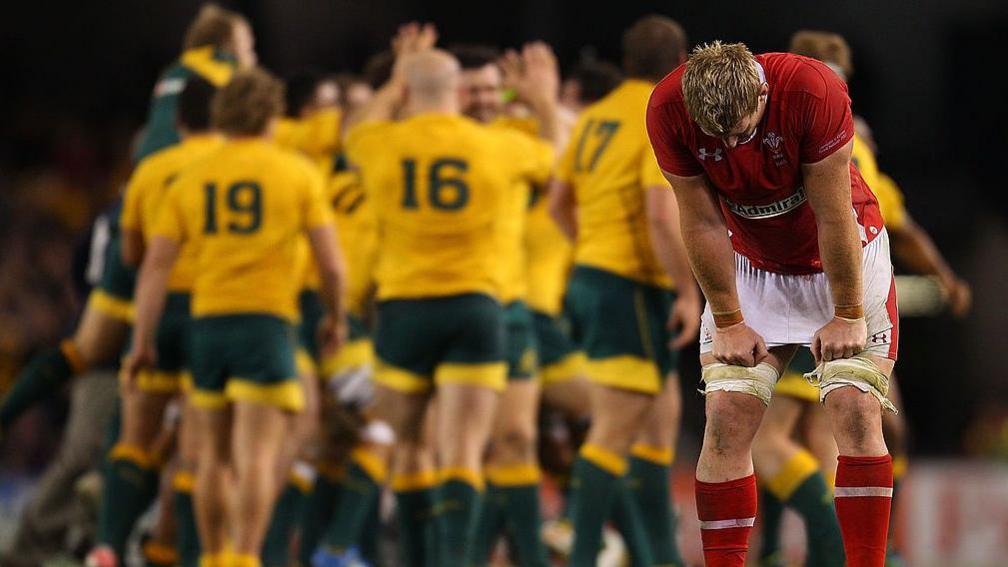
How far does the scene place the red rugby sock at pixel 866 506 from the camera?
495 centimetres

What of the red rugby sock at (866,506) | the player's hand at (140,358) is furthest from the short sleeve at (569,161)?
the red rugby sock at (866,506)

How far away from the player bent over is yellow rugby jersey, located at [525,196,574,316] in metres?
1.73

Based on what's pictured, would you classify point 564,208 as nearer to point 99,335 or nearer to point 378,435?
point 378,435

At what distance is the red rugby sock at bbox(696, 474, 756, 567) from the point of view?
508 centimetres

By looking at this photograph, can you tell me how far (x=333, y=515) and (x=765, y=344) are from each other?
14.4 ft

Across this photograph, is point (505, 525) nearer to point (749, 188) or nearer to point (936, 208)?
point (749, 188)

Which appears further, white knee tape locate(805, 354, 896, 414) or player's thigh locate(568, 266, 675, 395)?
player's thigh locate(568, 266, 675, 395)

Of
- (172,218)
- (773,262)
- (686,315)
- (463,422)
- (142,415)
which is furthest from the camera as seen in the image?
(142,415)

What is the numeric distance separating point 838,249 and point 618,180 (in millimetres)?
2505

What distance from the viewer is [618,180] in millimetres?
7242

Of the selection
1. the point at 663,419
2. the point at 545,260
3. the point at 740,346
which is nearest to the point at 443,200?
the point at 663,419

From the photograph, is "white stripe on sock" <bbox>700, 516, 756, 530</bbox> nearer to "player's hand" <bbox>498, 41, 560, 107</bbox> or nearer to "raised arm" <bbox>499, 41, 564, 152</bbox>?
"raised arm" <bbox>499, 41, 564, 152</bbox>

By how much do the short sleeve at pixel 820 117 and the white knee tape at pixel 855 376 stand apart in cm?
63

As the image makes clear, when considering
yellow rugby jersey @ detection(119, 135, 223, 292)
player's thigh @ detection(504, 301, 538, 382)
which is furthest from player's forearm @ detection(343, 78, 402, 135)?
player's thigh @ detection(504, 301, 538, 382)
